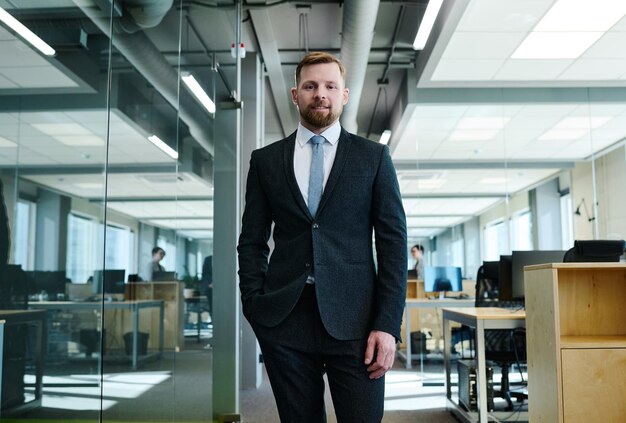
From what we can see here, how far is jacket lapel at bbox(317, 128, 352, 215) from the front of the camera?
5.08 ft

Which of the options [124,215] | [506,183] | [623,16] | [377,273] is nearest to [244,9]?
[623,16]

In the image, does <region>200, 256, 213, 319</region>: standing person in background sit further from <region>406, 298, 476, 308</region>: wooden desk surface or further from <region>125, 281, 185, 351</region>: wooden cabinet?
<region>406, 298, 476, 308</region>: wooden desk surface

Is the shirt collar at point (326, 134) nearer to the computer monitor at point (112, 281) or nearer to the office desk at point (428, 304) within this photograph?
the computer monitor at point (112, 281)

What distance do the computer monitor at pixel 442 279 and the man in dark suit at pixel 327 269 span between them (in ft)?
20.0

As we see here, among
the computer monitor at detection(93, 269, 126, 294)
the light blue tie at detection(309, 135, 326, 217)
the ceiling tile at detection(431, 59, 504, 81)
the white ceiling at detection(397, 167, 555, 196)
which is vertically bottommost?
the computer monitor at detection(93, 269, 126, 294)

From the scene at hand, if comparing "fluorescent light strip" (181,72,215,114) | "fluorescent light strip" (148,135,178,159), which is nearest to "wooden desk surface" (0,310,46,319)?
"fluorescent light strip" (148,135,178,159)

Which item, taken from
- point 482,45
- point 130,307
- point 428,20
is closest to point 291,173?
point 130,307

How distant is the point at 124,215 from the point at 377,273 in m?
1.47

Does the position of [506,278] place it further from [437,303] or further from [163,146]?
[437,303]

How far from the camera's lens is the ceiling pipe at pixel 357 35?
528 cm

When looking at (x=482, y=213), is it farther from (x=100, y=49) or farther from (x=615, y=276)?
(x=100, y=49)

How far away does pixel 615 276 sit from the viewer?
3260mm

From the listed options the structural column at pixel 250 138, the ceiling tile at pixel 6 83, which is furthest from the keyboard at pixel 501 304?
the ceiling tile at pixel 6 83

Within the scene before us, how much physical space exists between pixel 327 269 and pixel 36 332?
0.81 metres
